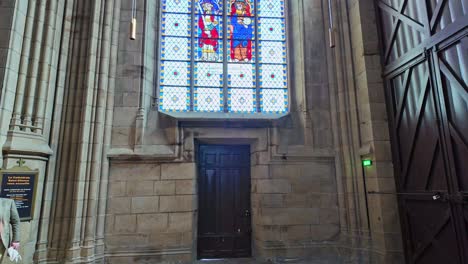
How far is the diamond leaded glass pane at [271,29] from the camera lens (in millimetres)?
5875

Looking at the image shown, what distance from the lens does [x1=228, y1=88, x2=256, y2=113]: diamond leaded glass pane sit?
18.3ft

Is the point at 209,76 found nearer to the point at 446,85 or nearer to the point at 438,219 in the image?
the point at 446,85

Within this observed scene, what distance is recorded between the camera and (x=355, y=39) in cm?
505

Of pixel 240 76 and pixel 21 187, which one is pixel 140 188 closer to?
pixel 21 187

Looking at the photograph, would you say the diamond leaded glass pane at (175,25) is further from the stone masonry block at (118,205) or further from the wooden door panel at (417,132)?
the wooden door panel at (417,132)

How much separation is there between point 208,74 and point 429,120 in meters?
3.77

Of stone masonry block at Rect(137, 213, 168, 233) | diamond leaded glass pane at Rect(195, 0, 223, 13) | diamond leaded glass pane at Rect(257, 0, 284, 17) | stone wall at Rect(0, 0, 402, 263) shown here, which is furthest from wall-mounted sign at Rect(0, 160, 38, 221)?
diamond leaded glass pane at Rect(257, 0, 284, 17)

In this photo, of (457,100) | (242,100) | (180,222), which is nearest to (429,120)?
(457,100)

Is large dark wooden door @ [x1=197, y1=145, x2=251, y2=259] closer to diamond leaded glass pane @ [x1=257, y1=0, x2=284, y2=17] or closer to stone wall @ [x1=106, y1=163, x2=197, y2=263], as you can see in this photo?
stone wall @ [x1=106, y1=163, x2=197, y2=263]

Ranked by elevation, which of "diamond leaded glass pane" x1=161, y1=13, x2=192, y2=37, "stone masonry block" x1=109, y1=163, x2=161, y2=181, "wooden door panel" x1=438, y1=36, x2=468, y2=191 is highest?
"diamond leaded glass pane" x1=161, y1=13, x2=192, y2=37

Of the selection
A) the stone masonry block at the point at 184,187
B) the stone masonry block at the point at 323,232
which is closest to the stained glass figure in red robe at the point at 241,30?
the stone masonry block at the point at 184,187

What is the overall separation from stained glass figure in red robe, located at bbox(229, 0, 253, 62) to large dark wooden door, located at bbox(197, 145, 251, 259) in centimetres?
191

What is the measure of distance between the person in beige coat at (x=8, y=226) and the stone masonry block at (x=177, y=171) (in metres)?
2.16

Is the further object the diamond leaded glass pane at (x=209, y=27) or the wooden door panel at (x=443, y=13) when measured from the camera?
the diamond leaded glass pane at (x=209, y=27)
